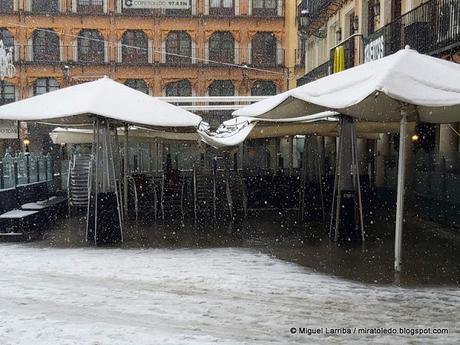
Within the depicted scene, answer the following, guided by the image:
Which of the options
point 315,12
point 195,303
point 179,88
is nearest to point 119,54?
point 179,88

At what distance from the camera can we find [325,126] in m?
14.9

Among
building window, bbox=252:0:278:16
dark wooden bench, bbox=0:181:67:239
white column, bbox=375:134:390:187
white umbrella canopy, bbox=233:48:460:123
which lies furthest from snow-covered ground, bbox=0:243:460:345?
building window, bbox=252:0:278:16

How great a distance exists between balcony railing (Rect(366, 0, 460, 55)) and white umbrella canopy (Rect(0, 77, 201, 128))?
5.82 metres

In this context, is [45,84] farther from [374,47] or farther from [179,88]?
[374,47]

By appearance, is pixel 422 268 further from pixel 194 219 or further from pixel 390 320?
pixel 194 219

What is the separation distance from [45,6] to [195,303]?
45.0 metres

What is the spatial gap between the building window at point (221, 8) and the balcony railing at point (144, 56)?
2.68m

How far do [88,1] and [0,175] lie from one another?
36976 mm

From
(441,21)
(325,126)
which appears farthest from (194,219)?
(441,21)

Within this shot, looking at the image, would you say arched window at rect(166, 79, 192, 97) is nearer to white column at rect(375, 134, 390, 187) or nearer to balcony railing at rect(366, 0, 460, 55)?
Answer: white column at rect(375, 134, 390, 187)

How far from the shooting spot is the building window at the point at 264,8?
50.6 metres

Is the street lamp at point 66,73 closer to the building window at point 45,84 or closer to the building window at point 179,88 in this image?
the building window at point 45,84

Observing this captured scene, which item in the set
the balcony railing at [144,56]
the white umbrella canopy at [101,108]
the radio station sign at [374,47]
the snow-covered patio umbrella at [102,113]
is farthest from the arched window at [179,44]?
the snow-covered patio umbrella at [102,113]

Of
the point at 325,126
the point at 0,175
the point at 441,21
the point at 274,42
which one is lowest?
the point at 0,175
